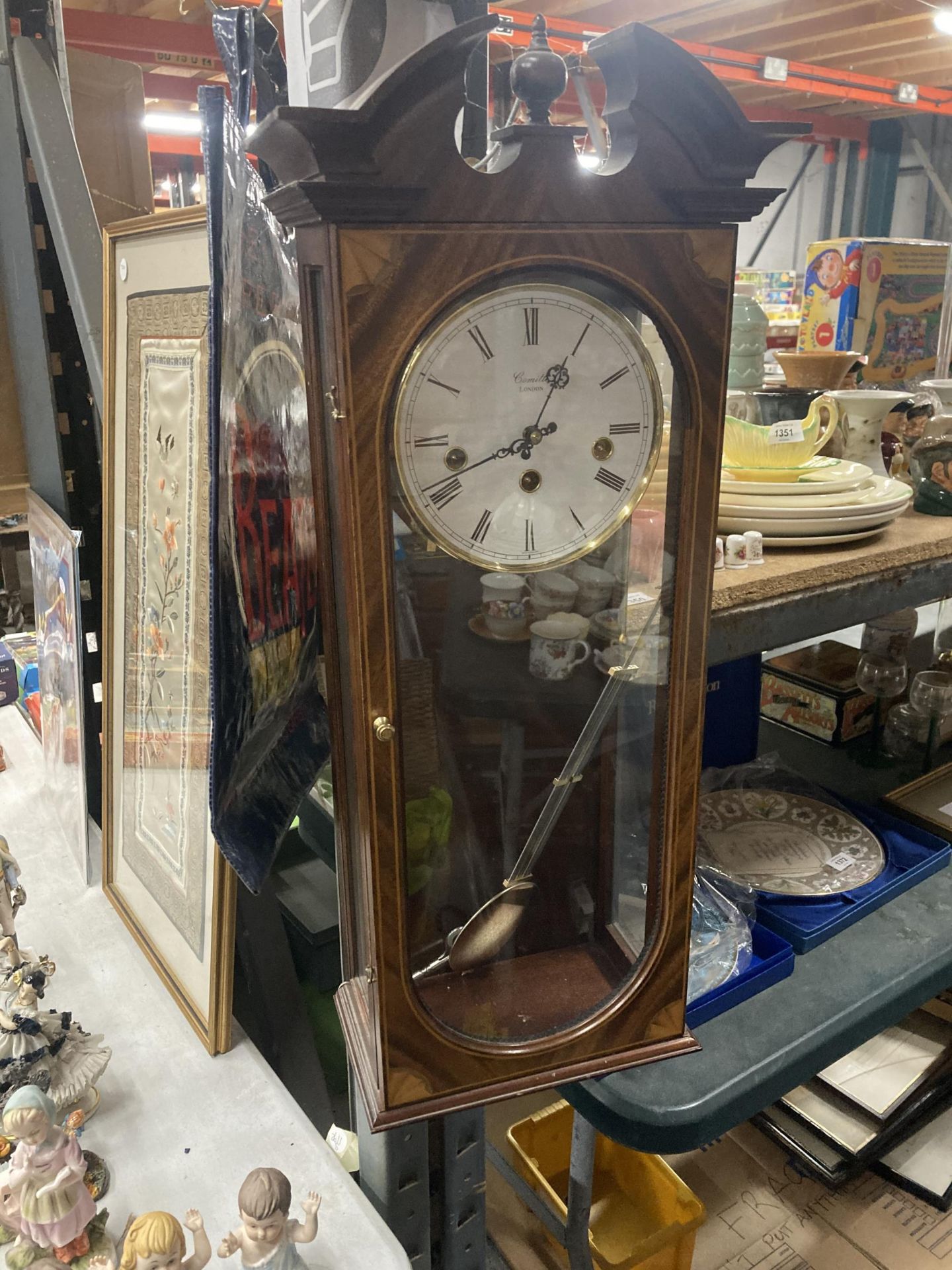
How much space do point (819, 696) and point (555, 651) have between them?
35.8 inches

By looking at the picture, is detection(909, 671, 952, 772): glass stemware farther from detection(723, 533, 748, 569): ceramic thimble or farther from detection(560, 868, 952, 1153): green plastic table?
detection(723, 533, 748, 569): ceramic thimble

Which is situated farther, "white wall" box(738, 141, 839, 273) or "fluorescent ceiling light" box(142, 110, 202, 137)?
"white wall" box(738, 141, 839, 273)

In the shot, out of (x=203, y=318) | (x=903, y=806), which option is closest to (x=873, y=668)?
(x=903, y=806)

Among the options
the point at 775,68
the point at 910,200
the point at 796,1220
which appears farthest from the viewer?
the point at 910,200

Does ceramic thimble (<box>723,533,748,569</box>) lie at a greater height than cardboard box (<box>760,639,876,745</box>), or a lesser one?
greater

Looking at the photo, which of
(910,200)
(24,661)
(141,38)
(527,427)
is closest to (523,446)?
(527,427)

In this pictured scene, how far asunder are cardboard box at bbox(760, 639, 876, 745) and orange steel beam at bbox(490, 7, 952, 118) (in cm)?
185

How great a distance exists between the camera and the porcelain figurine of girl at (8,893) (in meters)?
0.84

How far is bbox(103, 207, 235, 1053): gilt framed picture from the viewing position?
2.45ft

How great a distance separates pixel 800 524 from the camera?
33.0 inches

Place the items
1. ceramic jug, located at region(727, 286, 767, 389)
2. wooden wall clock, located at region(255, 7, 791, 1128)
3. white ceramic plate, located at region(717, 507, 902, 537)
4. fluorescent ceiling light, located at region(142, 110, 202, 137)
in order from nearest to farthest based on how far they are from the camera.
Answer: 1. wooden wall clock, located at region(255, 7, 791, 1128)
2. white ceramic plate, located at region(717, 507, 902, 537)
3. ceramic jug, located at region(727, 286, 767, 389)
4. fluorescent ceiling light, located at region(142, 110, 202, 137)

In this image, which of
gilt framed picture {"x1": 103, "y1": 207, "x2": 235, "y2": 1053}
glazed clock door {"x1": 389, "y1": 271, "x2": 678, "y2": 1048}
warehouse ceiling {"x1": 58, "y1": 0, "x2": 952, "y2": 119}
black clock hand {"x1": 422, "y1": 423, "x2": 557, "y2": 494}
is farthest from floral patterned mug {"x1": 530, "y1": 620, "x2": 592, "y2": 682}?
warehouse ceiling {"x1": 58, "y1": 0, "x2": 952, "y2": 119}

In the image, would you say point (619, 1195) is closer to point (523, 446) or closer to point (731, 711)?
point (731, 711)

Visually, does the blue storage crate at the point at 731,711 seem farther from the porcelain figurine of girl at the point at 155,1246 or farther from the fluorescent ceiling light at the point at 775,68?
the fluorescent ceiling light at the point at 775,68
